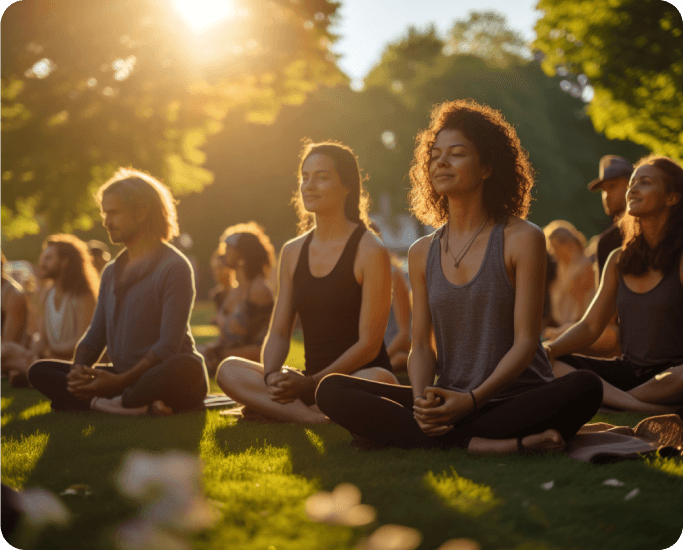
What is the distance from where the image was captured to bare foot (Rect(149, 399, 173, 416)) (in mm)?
5945

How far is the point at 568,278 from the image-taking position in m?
10.4

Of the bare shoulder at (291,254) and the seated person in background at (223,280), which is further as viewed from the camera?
the seated person in background at (223,280)

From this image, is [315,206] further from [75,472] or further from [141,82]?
[141,82]

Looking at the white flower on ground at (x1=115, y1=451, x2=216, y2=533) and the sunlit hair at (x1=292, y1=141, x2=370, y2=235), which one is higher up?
the sunlit hair at (x1=292, y1=141, x2=370, y2=235)

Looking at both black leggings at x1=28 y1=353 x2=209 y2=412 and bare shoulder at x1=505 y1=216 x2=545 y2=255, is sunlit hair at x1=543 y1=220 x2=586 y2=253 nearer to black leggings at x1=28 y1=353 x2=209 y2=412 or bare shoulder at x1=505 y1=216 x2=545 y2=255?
black leggings at x1=28 y1=353 x2=209 y2=412

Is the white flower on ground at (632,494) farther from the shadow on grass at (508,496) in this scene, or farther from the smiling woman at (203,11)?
the smiling woman at (203,11)

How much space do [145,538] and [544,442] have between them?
2.22m

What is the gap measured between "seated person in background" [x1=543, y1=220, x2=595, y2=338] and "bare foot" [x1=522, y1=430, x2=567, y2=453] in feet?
20.1

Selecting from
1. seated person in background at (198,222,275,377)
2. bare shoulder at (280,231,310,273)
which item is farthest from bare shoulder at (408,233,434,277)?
seated person in background at (198,222,275,377)

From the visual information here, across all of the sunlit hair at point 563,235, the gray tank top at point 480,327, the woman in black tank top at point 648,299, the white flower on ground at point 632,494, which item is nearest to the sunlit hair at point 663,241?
the woman in black tank top at point 648,299

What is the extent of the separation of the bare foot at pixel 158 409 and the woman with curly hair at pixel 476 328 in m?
2.19

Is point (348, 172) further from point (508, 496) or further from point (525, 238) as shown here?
point (508, 496)

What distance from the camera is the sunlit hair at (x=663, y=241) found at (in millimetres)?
5551

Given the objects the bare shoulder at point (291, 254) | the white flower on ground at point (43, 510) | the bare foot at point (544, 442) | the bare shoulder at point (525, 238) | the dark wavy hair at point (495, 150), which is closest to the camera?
the white flower on ground at point (43, 510)
